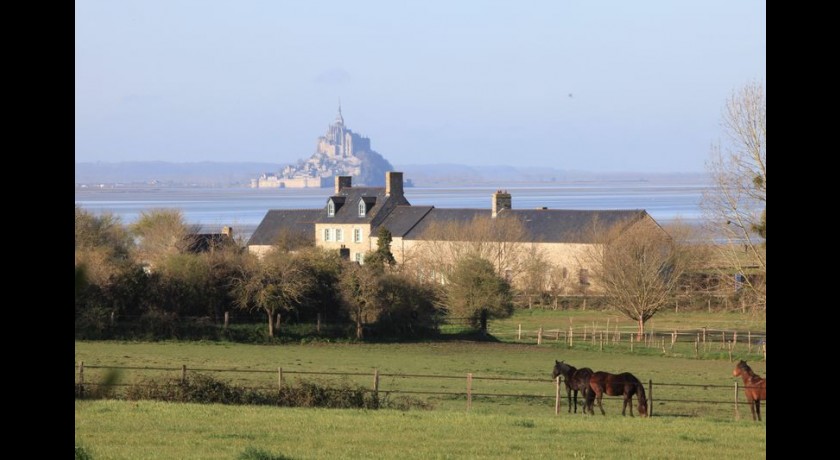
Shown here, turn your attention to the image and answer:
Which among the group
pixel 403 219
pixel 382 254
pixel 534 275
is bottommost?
pixel 534 275

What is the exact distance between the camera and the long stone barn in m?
59.8

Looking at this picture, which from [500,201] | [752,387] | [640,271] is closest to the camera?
[752,387]

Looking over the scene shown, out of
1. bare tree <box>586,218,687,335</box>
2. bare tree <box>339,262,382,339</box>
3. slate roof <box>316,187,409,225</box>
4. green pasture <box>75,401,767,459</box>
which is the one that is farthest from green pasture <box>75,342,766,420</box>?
slate roof <box>316,187,409,225</box>

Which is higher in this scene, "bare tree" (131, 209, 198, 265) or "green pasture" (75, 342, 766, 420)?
"bare tree" (131, 209, 198, 265)

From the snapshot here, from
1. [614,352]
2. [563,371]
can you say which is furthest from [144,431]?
[614,352]

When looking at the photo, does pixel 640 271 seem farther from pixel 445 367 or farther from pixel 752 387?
pixel 752 387

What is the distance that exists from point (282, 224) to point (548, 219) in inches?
739

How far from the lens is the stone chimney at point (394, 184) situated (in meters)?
71.9

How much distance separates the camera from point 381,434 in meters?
17.6

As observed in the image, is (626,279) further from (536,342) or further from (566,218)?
(566,218)

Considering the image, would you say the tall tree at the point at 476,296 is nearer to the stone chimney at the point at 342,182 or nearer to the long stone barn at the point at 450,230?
the long stone barn at the point at 450,230

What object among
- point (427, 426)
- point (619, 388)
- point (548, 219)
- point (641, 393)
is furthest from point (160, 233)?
point (427, 426)

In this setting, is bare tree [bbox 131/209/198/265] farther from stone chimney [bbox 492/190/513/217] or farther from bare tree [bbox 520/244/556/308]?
stone chimney [bbox 492/190/513/217]

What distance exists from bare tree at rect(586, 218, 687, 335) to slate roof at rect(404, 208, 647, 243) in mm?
6148
